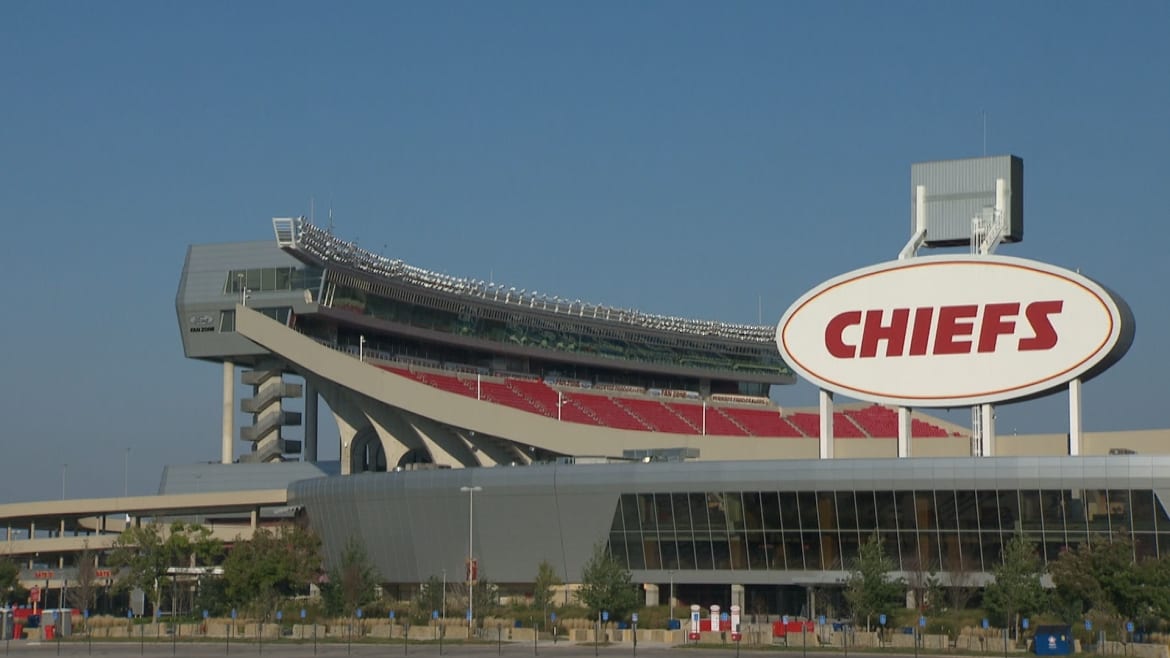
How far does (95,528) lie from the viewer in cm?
12000

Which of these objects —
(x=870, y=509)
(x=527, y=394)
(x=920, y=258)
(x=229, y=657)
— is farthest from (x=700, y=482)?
(x=527, y=394)

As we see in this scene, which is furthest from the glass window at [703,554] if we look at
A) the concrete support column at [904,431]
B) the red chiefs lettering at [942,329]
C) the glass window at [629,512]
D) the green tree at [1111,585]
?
the green tree at [1111,585]

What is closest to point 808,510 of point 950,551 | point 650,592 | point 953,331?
point 950,551

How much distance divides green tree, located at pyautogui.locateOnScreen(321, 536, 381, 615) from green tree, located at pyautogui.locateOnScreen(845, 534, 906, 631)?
2432cm

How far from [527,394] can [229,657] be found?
58154 mm

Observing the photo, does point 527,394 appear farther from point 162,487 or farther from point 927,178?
point 927,178

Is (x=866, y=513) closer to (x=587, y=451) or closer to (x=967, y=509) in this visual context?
(x=967, y=509)

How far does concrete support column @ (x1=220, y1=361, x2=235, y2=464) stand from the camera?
373ft

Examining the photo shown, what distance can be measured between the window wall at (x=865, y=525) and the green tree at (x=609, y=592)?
5.92m

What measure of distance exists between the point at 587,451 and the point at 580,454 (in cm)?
44

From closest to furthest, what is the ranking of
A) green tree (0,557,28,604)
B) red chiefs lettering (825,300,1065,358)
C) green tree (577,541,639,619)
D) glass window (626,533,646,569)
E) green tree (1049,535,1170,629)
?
green tree (1049,535,1170,629) < red chiefs lettering (825,300,1065,358) < green tree (577,541,639,619) < glass window (626,533,646,569) < green tree (0,557,28,604)

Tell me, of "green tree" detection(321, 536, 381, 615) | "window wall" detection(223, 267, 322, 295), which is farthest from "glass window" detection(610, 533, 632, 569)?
"window wall" detection(223, 267, 322, 295)

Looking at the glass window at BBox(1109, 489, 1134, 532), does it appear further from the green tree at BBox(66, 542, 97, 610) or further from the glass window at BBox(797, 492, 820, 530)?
the green tree at BBox(66, 542, 97, 610)

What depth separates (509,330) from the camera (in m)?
122
